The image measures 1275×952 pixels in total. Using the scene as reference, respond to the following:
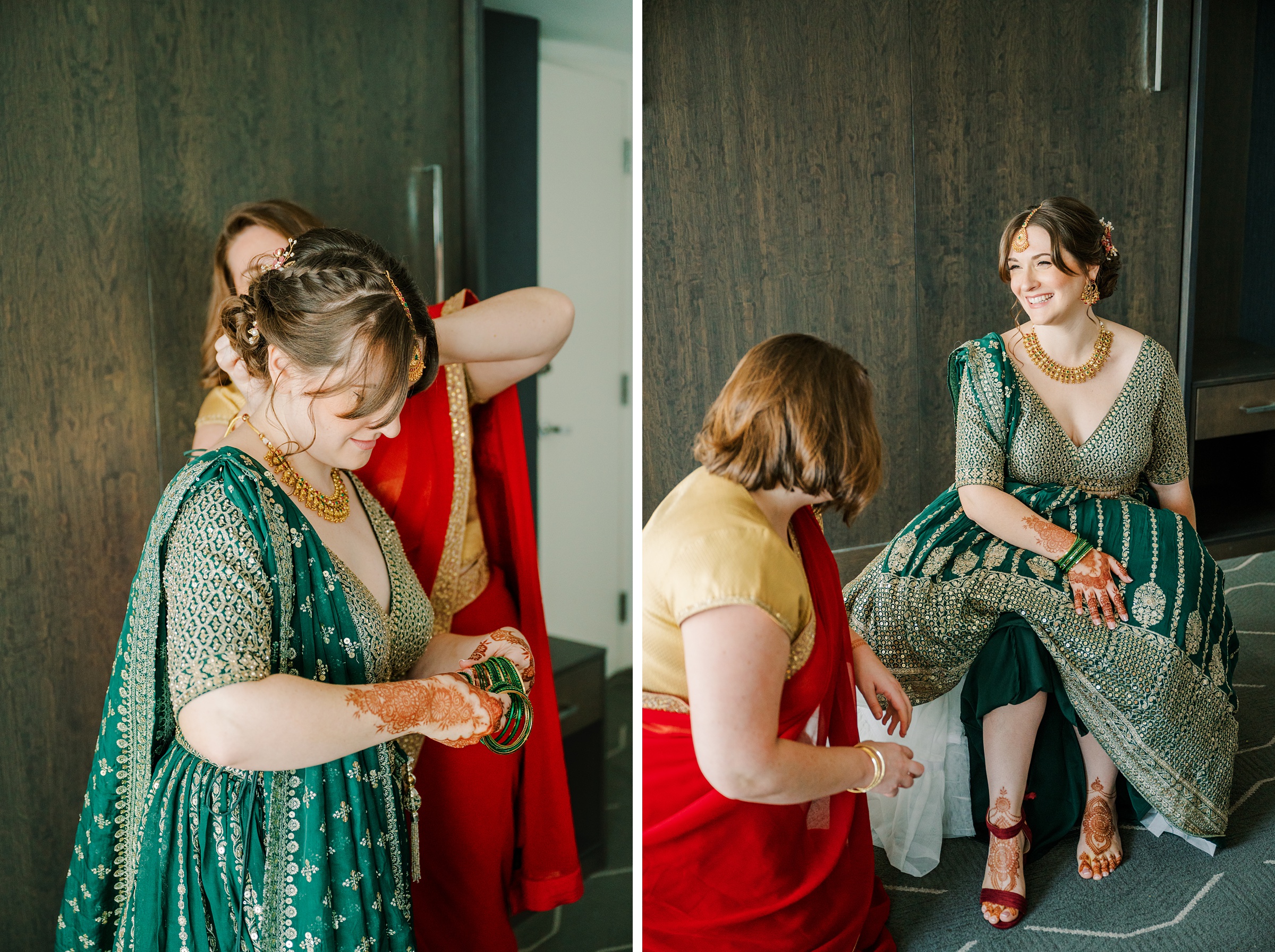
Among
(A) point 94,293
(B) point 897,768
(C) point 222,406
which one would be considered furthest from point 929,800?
(A) point 94,293

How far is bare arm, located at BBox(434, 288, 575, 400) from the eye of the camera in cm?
107

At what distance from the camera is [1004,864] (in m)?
0.94

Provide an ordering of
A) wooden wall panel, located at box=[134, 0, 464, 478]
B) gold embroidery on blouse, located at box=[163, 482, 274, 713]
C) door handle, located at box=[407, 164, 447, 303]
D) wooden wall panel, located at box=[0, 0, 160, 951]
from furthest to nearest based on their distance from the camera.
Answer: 1. door handle, located at box=[407, 164, 447, 303]
2. wooden wall panel, located at box=[134, 0, 464, 478]
3. wooden wall panel, located at box=[0, 0, 160, 951]
4. gold embroidery on blouse, located at box=[163, 482, 274, 713]

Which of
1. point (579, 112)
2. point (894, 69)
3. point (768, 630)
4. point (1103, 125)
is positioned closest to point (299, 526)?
point (768, 630)

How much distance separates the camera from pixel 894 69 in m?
0.87

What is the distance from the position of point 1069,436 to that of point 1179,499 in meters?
0.16

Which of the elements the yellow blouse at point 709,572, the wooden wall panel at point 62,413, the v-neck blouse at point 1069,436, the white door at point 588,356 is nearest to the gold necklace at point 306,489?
the yellow blouse at point 709,572

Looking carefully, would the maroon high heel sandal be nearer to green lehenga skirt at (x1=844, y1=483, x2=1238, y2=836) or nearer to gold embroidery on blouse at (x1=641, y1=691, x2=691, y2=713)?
green lehenga skirt at (x1=844, y1=483, x2=1238, y2=836)

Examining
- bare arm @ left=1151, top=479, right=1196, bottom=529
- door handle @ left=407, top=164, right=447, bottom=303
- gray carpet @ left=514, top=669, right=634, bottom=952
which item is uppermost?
door handle @ left=407, top=164, right=447, bottom=303

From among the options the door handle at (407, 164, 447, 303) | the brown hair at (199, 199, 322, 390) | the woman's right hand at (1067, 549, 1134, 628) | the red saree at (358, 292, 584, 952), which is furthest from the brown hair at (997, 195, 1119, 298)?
the door handle at (407, 164, 447, 303)

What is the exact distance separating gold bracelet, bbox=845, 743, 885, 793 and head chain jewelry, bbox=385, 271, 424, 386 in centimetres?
57

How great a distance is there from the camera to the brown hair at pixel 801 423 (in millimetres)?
877

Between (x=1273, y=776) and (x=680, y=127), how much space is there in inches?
36.0

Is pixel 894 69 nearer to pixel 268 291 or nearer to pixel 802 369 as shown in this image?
pixel 802 369
